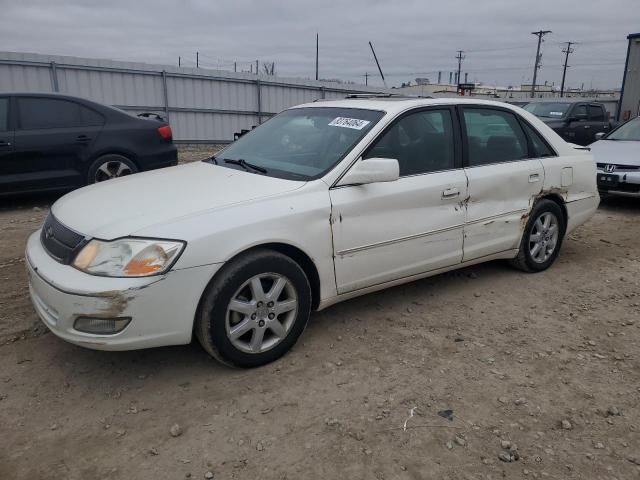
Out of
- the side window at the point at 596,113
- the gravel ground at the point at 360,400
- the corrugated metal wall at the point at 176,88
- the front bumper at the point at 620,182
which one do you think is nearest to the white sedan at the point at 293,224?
the gravel ground at the point at 360,400

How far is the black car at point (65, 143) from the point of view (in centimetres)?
650

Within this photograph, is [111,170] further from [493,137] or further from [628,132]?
[628,132]

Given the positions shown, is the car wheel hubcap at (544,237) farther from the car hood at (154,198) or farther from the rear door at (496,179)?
the car hood at (154,198)

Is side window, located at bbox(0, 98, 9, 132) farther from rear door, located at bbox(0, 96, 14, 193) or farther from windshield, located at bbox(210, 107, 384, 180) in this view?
windshield, located at bbox(210, 107, 384, 180)

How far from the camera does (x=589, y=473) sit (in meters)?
2.32

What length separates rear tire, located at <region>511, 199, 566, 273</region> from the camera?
4.61 m

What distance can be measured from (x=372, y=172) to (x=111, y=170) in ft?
16.2

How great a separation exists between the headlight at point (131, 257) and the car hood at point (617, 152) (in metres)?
7.07

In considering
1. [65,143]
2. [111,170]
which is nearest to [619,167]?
[111,170]

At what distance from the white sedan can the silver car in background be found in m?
3.31

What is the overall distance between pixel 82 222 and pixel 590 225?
6.17 metres

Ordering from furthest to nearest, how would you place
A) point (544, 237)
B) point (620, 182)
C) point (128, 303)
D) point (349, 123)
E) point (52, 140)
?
point (620, 182) → point (52, 140) → point (544, 237) → point (349, 123) → point (128, 303)

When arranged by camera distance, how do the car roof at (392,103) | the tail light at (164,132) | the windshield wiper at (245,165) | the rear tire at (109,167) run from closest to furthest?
the windshield wiper at (245,165)
the car roof at (392,103)
the rear tire at (109,167)
the tail light at (164,132)

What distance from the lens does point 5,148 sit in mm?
6391
